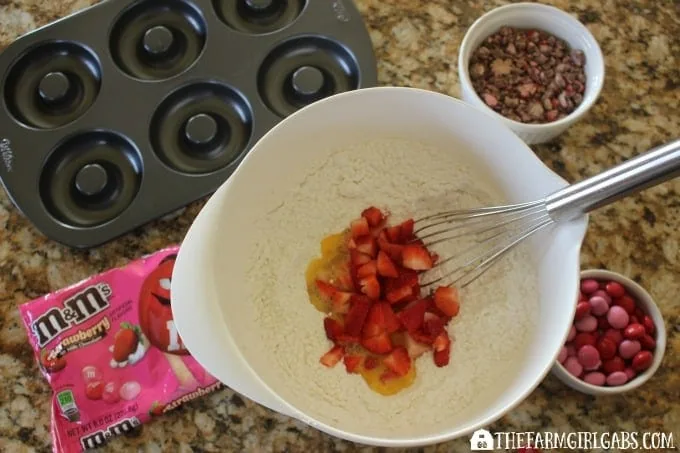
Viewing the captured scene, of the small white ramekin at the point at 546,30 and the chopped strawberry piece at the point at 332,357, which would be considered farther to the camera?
the small white ramekin at the point at 546,30

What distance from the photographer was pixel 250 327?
79cm

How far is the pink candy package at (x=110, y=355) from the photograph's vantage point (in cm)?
81

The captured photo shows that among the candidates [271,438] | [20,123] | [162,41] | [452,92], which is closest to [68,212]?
[20,123]

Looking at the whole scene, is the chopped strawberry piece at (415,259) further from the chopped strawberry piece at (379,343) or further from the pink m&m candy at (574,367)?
the pink m&m candy at (574,367)

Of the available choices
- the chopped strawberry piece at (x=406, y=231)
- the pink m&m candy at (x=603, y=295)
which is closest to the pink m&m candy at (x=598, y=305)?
the pink m&m candy at (x=603, y=295)

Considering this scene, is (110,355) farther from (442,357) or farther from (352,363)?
(442,357)

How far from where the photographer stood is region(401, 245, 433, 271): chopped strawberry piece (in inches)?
→ 32.3

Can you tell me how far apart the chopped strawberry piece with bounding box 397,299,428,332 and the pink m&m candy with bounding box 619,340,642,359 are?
0.24 meters

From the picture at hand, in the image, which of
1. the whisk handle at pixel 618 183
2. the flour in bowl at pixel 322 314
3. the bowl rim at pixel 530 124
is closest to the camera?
the whisk handle at pixel 618 183

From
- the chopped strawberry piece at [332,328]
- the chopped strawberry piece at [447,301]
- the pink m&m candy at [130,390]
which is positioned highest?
the pink m&m candy at [130,390]

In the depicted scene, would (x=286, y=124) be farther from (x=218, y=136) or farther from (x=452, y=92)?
(x=452, y=92)

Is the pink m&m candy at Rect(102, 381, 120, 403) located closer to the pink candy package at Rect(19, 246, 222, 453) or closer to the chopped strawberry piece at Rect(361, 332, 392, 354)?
the pink candy package at Rect(19, 246, 222, 453)

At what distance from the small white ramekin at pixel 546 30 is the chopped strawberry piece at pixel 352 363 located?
358mm

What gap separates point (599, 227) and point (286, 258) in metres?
0.42
